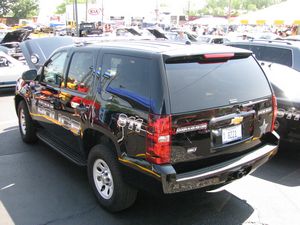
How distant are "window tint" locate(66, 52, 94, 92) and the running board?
2.80 feet

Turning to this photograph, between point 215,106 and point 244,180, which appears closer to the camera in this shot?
point 215,106

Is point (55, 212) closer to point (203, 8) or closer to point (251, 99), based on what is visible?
point (251, 99)

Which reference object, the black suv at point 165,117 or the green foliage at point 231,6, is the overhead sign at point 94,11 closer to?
the black suv at point 165,117

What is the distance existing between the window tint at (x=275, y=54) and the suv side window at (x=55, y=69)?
198 inches

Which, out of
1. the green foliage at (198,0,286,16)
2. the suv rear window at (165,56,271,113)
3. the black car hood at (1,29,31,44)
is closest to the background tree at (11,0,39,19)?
the black car hood at (1,29,31,44)

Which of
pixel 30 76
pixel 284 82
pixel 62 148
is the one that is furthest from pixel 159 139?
pixel 284 82

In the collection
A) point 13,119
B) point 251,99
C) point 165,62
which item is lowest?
point 13,119

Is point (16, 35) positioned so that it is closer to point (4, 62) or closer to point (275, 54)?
point (4, 62)

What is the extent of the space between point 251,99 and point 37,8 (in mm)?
86436

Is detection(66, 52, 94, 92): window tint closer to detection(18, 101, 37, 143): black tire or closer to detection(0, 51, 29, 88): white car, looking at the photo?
detection(18, 101, 37, 143): black tire

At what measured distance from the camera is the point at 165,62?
3320 millimetres

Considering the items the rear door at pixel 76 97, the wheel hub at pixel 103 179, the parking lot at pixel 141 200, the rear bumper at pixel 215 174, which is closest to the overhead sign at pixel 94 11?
the parking lot at pixel 141 200

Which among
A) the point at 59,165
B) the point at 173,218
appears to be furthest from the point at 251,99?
the point at 59,165

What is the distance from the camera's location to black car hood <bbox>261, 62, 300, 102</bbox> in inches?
213
